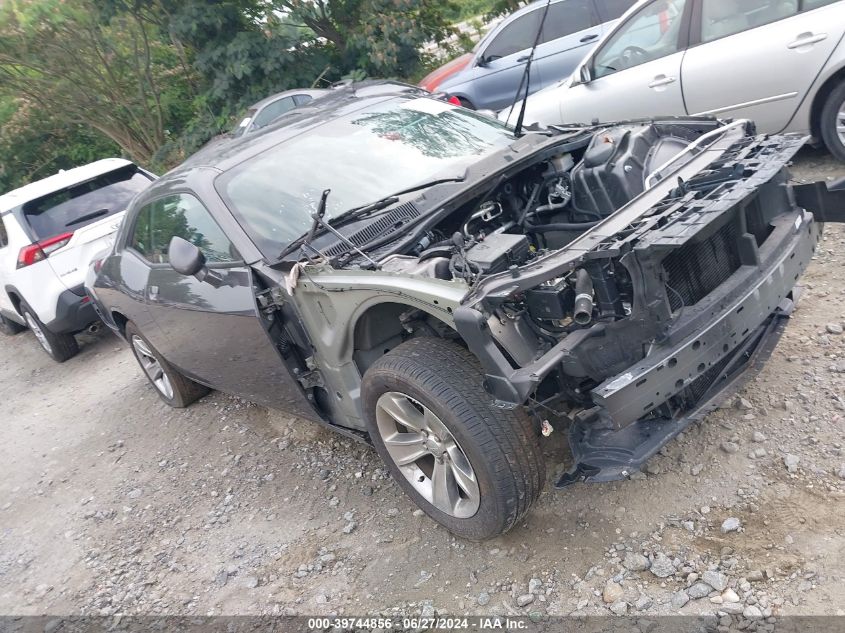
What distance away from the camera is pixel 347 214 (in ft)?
10.9

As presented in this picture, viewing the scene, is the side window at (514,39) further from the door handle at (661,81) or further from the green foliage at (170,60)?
the door handle at (661,81)

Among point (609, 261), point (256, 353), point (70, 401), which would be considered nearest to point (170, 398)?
point (70, 401)

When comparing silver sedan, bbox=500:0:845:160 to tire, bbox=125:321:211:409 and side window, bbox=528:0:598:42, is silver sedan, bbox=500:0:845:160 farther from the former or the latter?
tire, bbox=125:321:211:409

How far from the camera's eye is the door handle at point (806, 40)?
4.74 m

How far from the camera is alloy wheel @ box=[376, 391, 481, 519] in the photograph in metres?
2.74

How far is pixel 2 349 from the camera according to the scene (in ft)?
29.1

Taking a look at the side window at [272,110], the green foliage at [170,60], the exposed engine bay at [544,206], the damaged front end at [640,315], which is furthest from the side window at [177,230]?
the green foliage at [170,60]

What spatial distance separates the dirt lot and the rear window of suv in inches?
115

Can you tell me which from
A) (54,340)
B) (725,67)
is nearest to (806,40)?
(725,67)

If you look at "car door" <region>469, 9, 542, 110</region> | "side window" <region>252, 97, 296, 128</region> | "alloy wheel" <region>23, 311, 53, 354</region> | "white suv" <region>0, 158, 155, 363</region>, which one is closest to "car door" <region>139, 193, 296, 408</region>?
"white suv" <region>0, 158, 155, 363</region>

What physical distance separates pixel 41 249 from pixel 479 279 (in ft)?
19.4

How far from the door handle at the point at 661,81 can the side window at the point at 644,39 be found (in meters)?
0.20

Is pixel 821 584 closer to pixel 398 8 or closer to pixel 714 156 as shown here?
pixel 714 156

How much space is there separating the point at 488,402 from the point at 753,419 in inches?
55.1
